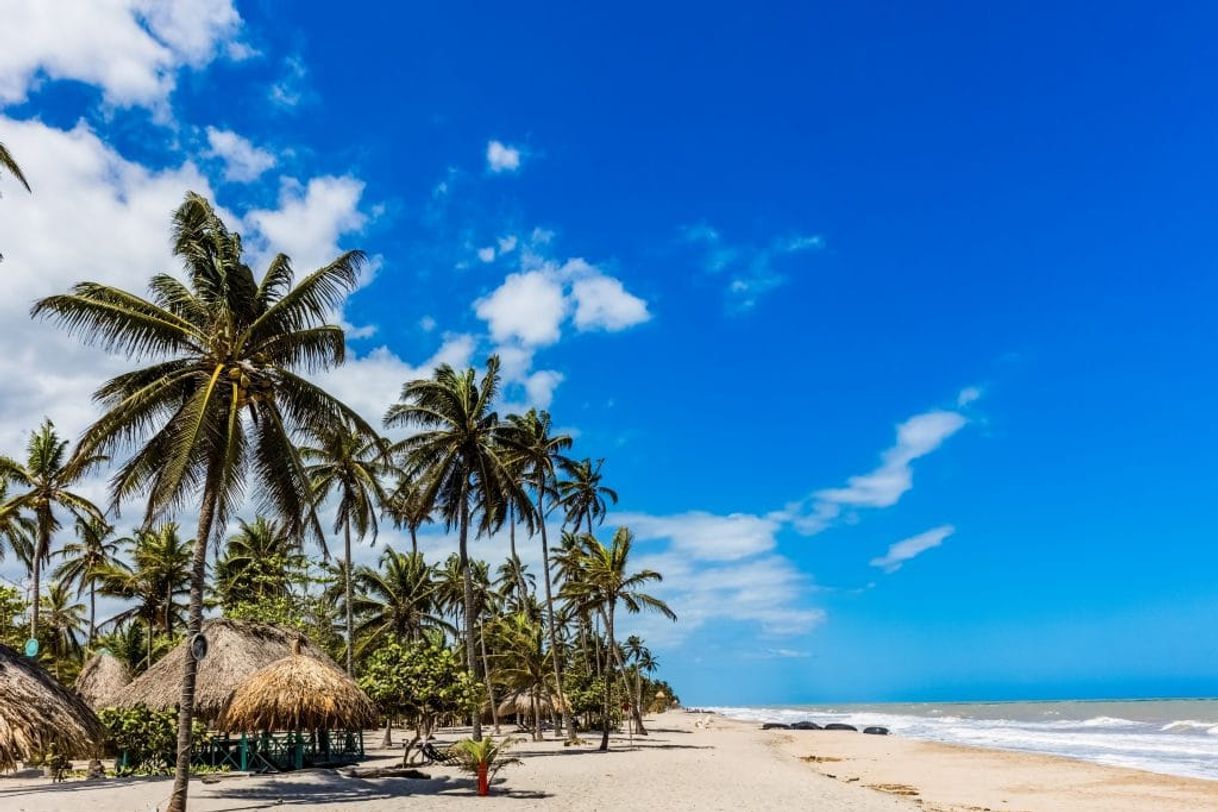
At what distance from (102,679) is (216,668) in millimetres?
10072

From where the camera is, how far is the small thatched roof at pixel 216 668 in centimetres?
2027

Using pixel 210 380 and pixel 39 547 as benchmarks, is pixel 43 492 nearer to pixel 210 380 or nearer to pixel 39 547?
pixel 39 547

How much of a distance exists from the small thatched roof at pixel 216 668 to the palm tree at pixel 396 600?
20.1 m

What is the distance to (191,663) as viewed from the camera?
1419 centimetres

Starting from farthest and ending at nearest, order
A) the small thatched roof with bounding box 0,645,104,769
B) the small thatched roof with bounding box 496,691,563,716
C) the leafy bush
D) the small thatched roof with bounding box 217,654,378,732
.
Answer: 1. the small thatched roof with bounding box 496,691,563,716
2. the leafy bush
3. the small thatched roof with bounding box 217,654,378,732
4. the small thatched roof with bounding box 0,645,104,769

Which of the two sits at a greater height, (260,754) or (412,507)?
(412,507)

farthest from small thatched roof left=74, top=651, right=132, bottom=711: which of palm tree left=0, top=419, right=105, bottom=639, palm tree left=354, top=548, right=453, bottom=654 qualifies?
palm tree left=354, top=548, right=453, bottom=654

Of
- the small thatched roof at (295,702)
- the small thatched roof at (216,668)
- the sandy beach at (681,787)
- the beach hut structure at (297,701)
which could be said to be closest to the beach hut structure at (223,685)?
the small thatched roof at (216,668)

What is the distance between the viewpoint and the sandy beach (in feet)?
51.9

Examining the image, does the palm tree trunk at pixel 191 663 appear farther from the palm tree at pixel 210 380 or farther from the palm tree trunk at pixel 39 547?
the palm tree trunk at pixel 39 547

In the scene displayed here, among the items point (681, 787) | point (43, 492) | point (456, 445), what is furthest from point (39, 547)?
point (681, 787)

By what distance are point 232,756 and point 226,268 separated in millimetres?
14155

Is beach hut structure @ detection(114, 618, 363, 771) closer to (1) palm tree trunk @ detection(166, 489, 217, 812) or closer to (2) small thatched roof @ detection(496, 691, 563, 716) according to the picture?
(1) palm tree trunk @ detection(166, 489, 217, 812)

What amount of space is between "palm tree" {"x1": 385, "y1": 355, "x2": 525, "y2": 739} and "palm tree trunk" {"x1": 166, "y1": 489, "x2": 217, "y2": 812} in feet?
42.4
